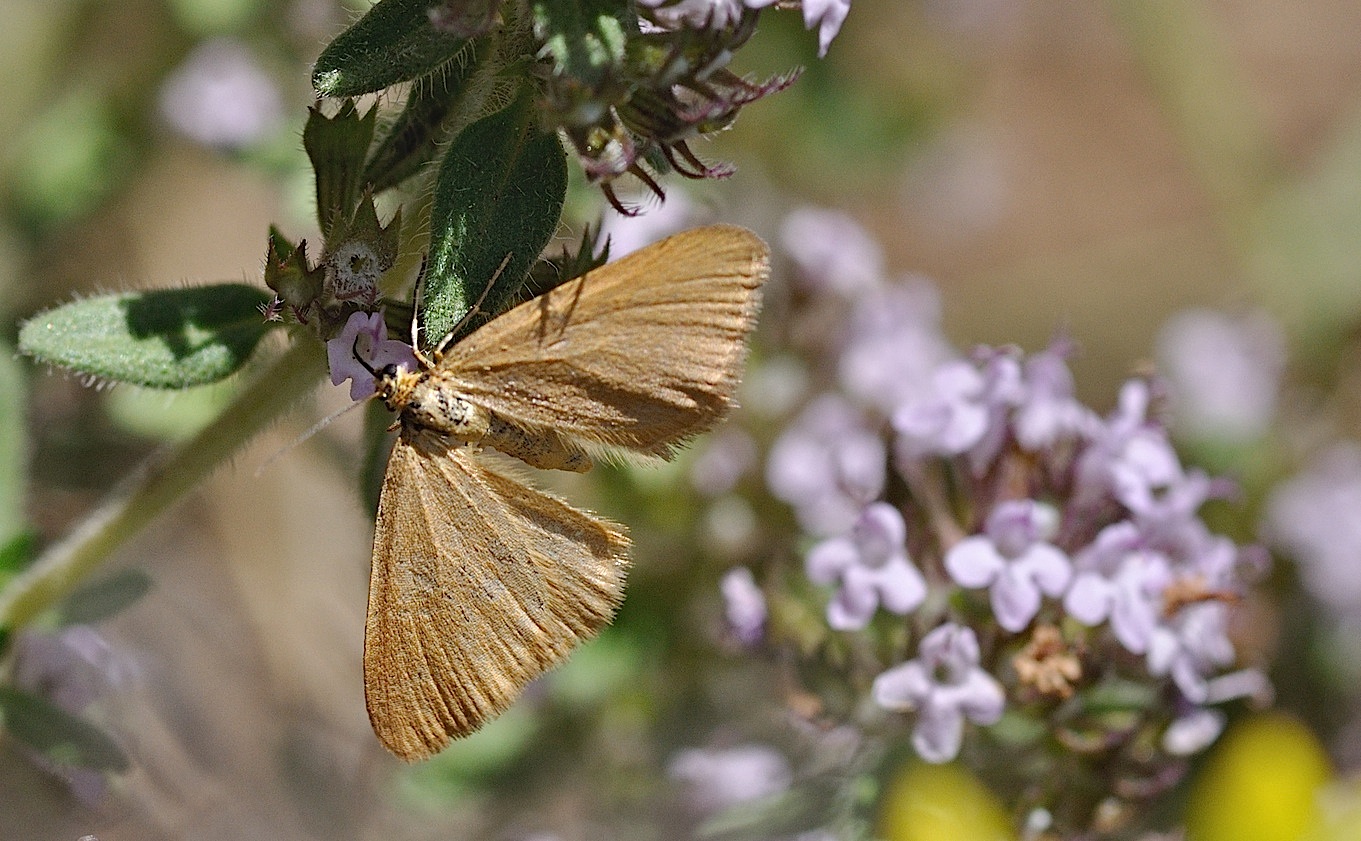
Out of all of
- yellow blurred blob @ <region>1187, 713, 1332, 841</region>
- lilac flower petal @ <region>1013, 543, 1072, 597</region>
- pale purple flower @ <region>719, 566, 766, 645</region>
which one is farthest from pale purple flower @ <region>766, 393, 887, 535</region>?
yellow blurred blob @ <region>1187, 713, 1332, 841</region>

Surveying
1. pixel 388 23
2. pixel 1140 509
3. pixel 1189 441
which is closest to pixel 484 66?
pixel 388 23

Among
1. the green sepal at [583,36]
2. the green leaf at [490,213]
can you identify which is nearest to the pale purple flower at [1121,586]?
the green leaf at [490,213]

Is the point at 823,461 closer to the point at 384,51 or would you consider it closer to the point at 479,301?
the point at 479,301

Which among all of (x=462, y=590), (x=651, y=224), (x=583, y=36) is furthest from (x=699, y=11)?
(x=651, y=224)

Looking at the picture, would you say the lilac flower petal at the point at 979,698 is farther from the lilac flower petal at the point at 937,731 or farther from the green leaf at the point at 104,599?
the green leaf at the point at 104,599

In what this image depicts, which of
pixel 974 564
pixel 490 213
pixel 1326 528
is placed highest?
pixel 490 213

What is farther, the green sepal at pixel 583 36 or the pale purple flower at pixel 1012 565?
the pale purple flower at pixel 1012 565
